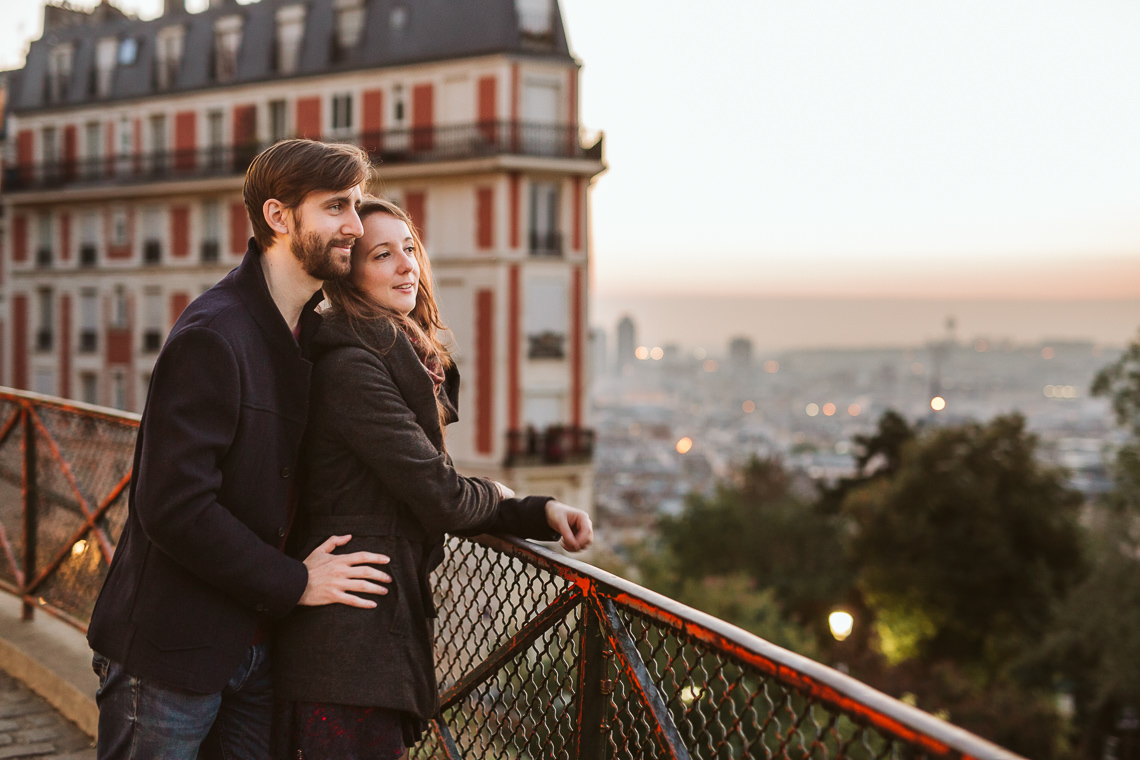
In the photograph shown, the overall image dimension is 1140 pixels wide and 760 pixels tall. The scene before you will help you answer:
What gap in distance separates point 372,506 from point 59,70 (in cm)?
3757

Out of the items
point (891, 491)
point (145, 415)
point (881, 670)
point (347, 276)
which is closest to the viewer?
point (145, 415)

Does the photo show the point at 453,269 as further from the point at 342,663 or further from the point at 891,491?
the point at 342,663

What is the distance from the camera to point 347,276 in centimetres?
255

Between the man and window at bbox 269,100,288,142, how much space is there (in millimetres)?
29422

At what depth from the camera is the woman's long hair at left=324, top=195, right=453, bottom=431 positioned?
246 cm

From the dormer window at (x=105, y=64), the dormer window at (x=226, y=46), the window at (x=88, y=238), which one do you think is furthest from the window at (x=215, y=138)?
the window at (x=88, y=238)

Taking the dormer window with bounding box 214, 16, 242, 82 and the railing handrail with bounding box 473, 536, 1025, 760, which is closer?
the railing handrail with bounding box 473, 536, 1025, 760

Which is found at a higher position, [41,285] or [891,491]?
[41,285]

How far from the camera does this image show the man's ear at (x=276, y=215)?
2357mm

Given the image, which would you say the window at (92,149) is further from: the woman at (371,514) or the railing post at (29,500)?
the woman at (371,514)

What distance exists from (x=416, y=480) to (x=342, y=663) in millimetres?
474

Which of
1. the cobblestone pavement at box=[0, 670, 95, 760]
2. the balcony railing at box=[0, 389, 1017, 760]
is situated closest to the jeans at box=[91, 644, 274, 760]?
the balcony railing at box=[0, 389, 1017, 760]

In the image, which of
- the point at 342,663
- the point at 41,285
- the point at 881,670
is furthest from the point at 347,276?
the point at 41,285

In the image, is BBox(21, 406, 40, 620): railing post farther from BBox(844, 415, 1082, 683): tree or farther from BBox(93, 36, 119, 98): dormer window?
BBox(93, 36, 119, 98): dormer window
